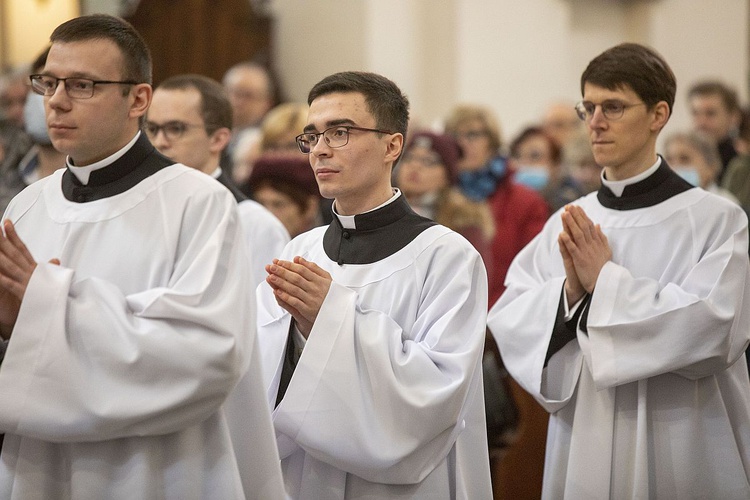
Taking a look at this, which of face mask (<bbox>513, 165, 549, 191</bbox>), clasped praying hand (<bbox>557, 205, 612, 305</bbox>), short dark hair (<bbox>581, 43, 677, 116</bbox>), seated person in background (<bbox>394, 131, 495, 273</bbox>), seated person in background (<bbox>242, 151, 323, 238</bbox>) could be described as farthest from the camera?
face mask (<bbox>513, 165, 549, 191</bbox>)

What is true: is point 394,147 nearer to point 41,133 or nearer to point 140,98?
point 140,98

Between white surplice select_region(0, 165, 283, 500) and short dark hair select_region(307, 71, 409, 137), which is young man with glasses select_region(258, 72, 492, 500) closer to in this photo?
short dark hair select_region(307, 71, 409, 137)

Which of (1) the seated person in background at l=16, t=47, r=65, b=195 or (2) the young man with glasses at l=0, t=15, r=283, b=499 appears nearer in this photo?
(2) the young man with glasses at l=0, t=15, r=283, b=499

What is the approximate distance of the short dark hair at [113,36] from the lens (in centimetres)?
329

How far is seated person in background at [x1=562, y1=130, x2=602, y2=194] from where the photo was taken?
8.49m

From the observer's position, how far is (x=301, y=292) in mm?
3514

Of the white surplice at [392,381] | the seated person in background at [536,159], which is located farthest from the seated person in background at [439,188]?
the white surplice at [392,381]

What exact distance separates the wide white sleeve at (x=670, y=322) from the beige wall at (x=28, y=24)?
27.6ft

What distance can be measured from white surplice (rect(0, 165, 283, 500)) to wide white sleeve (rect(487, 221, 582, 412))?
146cm

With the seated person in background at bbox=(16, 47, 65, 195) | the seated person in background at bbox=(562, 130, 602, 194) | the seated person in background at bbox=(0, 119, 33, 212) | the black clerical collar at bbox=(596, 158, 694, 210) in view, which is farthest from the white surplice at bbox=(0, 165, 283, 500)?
the seated person in background at bbox=(562, 130, 602, 194)

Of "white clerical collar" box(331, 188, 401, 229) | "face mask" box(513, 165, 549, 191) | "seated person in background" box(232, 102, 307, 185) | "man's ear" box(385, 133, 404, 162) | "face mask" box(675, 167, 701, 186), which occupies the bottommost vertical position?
"face mask" box(513, 165, 549, 191)

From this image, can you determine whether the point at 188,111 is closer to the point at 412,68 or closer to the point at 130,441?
the point at 130,441

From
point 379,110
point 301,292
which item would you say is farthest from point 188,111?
point 301,292

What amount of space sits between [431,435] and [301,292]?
0.63m
